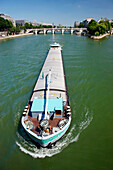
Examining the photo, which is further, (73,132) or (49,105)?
(73,132)

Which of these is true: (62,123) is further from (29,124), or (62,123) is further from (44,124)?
(29,124)

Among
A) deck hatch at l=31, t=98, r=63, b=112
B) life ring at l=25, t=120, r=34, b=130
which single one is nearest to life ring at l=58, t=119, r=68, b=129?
deck hatch at l=31, t=98, r=63, b=112

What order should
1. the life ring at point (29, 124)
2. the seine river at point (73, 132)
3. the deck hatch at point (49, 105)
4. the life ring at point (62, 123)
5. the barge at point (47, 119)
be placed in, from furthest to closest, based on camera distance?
the deck hatch at point (49, 105) → the life ring at point (62, 123) → the life ring at point (29, 124) → the barge at point (47, 119) → the seine river at point (73, 132)

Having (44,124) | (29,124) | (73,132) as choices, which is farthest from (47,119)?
(73,132)

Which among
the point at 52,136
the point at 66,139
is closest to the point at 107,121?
the point at 66,139

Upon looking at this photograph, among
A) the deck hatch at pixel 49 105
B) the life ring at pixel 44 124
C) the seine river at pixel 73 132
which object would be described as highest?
the deck hatch at pixel 49 105

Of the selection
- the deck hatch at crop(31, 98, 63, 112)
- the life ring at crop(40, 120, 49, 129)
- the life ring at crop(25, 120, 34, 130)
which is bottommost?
the life ring at crop(25, 120, 34, 130)

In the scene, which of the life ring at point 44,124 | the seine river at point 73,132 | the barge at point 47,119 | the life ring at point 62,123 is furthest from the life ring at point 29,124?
the life ring at point 62,123

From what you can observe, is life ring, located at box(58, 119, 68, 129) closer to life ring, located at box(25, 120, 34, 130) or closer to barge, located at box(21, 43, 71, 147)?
barge, located at box(21, 43, 71, 147)

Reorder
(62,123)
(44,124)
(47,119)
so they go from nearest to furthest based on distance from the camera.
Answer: (44,124)
(62,123)
(47,119)

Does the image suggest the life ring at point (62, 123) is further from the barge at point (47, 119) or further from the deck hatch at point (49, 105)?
the deck hatch at point (49, 105)

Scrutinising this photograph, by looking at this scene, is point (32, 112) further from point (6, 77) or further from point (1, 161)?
point (6, 77)

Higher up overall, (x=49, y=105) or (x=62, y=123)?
(x=49, y=105)
